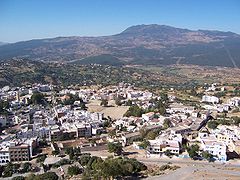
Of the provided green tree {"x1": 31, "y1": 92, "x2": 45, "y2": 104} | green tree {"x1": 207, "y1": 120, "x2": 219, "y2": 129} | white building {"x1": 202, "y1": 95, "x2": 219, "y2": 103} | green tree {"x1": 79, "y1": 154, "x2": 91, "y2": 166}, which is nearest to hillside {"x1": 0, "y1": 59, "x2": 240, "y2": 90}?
white building {"x1": 202, "y1": 95, "x2": 219, "y2": 103}

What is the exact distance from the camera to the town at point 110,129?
19.0 metres

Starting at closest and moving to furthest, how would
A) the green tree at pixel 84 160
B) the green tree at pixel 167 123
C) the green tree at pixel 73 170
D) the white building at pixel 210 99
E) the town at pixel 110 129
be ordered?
the green tree at pixel 73 170, the green tree at pixel 84 160, the town at pixel 110 129, the green tree at pixel 167 123, the white building at pixel 210 99

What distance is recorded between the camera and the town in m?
19.0

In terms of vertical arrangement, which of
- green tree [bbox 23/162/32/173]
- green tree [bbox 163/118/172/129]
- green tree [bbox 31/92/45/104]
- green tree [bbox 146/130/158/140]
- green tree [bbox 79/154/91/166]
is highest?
green tree [bbox 31/92/45/104]

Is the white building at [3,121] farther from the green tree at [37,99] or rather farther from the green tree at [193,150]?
the green tree at [193,150]

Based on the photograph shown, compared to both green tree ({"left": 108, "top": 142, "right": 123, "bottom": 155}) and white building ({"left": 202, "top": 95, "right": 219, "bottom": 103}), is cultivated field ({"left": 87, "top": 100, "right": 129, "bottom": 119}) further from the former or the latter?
A: green tree ({"left": 108, "top": 142, "right": 123, "bottom": 155})

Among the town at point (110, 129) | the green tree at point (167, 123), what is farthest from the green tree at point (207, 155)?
the green tree at point (167, 123)

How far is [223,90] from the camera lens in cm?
3984

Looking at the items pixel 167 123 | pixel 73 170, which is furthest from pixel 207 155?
pixel 73 170

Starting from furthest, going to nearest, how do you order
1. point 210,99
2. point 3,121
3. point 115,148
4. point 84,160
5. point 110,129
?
point 210,99 < point 3,121 < point 110,129 < point 115,148 < point 84,160

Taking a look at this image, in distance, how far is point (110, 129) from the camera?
25344 millimetres

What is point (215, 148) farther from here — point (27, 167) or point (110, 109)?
point (110, 109)

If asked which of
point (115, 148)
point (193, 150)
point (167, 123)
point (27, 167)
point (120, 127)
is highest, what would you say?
point (167, 123)

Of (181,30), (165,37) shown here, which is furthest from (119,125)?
(181,30)
